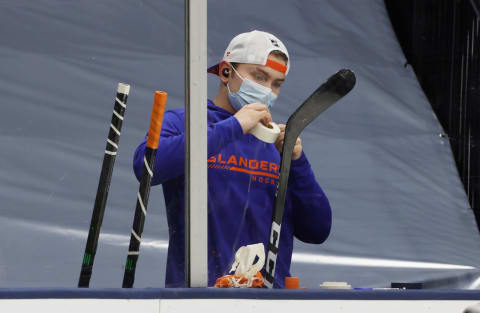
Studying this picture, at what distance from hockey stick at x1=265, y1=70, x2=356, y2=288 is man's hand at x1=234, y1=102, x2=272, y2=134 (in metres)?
0.03

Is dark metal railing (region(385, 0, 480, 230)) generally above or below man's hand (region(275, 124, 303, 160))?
above

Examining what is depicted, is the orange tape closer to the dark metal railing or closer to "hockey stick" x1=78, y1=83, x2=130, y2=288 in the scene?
"hockey stick" x1=78, y1=83, x2=130, y2=288

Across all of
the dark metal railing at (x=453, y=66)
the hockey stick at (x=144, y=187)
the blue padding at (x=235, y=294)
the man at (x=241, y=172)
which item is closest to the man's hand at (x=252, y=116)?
the man at (x=241, y=172)

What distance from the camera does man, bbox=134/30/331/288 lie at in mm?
1126

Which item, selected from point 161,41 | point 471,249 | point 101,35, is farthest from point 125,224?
point 471,249

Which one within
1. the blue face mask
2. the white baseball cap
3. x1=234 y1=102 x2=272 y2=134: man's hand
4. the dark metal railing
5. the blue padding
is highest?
the dark metal railing

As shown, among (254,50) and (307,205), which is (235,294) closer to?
(307,205)

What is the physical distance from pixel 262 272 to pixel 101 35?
99 cm

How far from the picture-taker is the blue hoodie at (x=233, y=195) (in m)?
1.12

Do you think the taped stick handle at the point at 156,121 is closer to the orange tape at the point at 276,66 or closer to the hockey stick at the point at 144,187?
the hockey stick at the point at 144,187

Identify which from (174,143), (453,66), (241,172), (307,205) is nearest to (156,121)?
(174,143)

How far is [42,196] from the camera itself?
1843 mm

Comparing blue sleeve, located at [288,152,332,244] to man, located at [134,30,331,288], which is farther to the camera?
blue sleeve, located at [288,152,332,244]

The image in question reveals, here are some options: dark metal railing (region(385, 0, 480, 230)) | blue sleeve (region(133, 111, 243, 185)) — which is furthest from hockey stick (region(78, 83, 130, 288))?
dark metal railing (region(385, 0, 480, 230))
